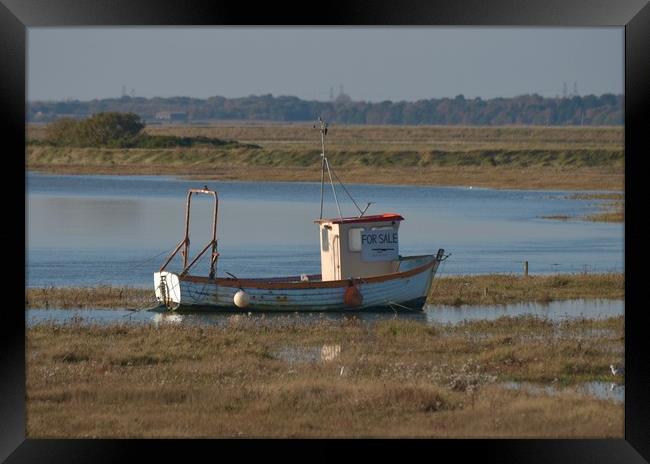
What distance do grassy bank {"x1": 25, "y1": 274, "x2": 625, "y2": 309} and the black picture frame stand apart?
16.3 m

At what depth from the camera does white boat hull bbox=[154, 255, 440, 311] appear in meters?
25.9

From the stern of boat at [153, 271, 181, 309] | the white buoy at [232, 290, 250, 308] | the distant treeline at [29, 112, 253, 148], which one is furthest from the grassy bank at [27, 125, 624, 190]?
the white buoy at [232, 290, 250, 308]

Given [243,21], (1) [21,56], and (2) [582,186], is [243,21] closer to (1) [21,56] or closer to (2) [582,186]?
(1) [21,56]

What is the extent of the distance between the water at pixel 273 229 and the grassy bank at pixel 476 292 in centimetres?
224

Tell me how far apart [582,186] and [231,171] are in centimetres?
2625

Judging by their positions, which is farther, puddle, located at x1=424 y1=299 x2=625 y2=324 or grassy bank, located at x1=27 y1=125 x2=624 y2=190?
grassy bank, located at x1=27 y1=125 x2=624 y2=190

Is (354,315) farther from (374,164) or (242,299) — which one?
(374,164)

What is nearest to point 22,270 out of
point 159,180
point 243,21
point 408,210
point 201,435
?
point 243,21

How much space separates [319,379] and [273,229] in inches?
1365

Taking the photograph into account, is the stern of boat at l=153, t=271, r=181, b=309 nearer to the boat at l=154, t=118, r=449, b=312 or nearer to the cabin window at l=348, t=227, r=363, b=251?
the boat at l=154, t=118, r=449, b=312

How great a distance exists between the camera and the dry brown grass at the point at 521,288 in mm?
28438

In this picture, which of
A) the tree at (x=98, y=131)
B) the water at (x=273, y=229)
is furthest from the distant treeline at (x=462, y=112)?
the water at (x=273, y=229)

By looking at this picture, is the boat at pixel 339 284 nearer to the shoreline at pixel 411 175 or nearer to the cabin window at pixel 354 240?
the cabin window at pixel 354 240

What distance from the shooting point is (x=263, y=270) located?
3744 cm
